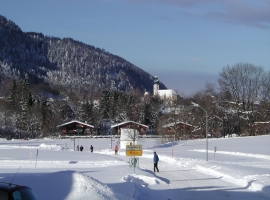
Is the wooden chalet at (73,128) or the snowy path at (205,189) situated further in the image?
the wooden chalet at (73,128)

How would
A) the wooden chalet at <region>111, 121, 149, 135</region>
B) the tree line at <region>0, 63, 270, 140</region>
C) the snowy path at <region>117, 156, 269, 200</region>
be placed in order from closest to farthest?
the snowy path at <region>117, 156, 269, 200</region> → the tree line at <region>0, 63, 270, 140</region> → the wooden chalet at <region>111, 121, 149, 135</region>

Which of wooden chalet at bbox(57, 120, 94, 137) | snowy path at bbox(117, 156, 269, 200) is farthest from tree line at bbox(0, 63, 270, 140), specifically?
snowy path at bbox(117, 156, 269, 200)

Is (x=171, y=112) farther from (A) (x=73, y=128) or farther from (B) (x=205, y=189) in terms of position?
(B) (x=205, y=189)

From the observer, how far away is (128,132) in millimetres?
72875

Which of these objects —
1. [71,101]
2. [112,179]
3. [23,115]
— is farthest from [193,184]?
[71,101]

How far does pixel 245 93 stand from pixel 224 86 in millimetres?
4833

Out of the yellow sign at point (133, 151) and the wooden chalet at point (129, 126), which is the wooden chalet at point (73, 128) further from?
the yellow sign at point (133, 151)

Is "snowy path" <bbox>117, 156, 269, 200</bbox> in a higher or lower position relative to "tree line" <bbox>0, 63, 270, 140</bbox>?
lower

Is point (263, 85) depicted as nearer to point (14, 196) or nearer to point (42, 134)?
point (42, 134)

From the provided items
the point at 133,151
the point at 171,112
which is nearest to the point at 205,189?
the point at 133,151

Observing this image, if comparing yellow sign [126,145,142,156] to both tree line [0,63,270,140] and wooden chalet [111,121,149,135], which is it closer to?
tree line [0,63,270,140]

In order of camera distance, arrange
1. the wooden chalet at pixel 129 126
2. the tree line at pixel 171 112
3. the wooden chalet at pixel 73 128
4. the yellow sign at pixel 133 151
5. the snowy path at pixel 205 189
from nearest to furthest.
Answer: the snowy path at pixel 205 189, the yellow sign at pixel 133 151, the tree line at pixel 171 112, the wooden chalet at pixel 129 126, the wooden chalet at pixel 73 128

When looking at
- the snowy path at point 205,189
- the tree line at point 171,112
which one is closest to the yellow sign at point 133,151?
the snowy path at point 205,189

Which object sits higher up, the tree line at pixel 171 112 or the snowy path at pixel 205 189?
the tree line at pixel 171 112
